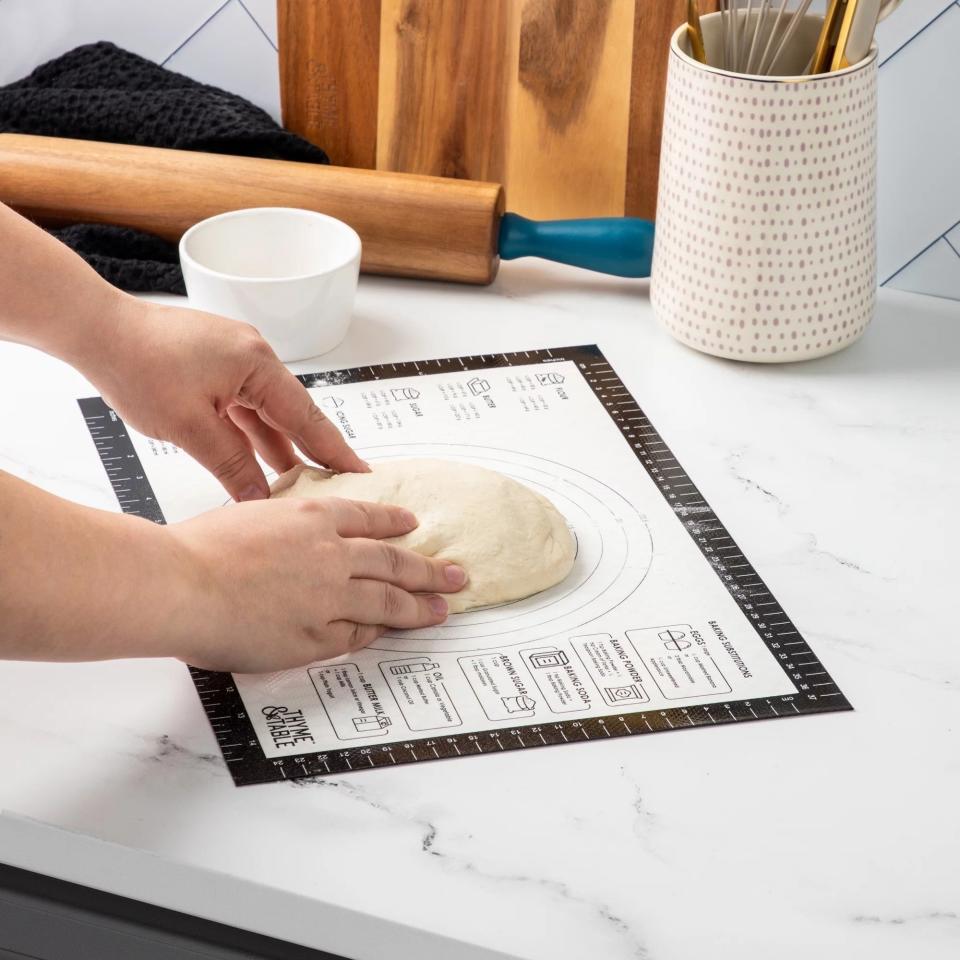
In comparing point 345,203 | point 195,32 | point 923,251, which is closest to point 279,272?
point 345,203

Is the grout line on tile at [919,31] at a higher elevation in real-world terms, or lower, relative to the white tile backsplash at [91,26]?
higher

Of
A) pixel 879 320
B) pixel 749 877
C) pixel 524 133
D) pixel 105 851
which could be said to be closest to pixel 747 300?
pixel 879 320

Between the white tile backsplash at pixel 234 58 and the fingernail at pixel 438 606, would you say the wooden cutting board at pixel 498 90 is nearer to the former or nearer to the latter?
the white tile backsplash at pixel 234 58

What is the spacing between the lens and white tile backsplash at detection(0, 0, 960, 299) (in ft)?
3.67

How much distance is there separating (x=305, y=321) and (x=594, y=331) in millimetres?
257

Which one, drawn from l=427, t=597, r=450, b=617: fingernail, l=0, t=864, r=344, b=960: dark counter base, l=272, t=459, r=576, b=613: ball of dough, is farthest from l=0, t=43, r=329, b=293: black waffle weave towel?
l=0, t=864, r=344, b=960: dark counter base

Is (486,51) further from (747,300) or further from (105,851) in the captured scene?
(105,851)

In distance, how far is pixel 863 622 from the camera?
0.83m

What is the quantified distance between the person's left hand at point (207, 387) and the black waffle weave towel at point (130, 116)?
0.28 meters

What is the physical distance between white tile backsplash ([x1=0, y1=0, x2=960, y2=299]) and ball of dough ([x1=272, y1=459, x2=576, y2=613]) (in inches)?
20.3

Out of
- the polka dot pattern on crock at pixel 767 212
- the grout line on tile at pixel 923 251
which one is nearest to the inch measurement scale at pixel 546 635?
the polka dot pattern on crock at pixel 767 212

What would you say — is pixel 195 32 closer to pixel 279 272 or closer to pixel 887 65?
pixel 279 272

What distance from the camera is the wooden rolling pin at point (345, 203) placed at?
1165 millimetres

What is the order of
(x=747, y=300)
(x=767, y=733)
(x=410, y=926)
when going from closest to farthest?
(x=410, y=926), (x=767, y=733), (x=747, y=300)
